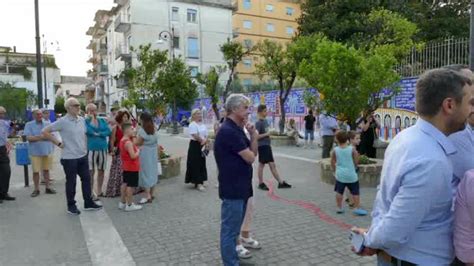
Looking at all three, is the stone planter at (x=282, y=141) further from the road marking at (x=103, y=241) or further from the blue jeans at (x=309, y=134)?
the road marking at (x=103, y=241)

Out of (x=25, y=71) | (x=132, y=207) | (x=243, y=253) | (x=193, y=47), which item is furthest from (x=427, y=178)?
(x=25, y=71)

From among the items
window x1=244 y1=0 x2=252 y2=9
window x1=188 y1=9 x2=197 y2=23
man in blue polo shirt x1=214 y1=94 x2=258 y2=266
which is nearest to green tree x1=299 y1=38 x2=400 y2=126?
man in blue polo shirt x1=214 y1=94 x2=258 y2=266

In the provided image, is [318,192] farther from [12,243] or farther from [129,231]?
[12,243]

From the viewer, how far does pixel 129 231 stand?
222 inches

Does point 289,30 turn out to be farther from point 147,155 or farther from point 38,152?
point 147,155

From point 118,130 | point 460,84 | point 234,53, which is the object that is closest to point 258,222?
point 118,130

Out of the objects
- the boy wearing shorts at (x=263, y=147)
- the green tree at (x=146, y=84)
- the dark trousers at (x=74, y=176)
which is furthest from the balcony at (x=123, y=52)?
the dark trousers at (x=74, y=176)

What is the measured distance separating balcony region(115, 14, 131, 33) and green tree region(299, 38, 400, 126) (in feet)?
124

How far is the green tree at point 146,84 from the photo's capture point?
42.7ft

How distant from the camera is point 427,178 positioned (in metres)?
1.74

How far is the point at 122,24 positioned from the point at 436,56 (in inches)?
1483

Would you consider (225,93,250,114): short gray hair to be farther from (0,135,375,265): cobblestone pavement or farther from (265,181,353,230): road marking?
(265,181,353,230): road marking

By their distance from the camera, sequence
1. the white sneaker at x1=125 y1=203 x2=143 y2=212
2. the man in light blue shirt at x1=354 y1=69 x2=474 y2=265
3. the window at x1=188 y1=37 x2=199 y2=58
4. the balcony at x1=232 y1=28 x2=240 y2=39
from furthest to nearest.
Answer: the balcony at x1=232 y1=28 x2=240 y2=39, the window at x1=188 y1=37 x2=199 y2=58, the white sneaker at x1=125 y1=203 x2=143 y2=212, the man in light blue shirt at x1=354 y1=69 x2=474 y2=265

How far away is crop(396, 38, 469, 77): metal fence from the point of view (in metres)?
11.0
